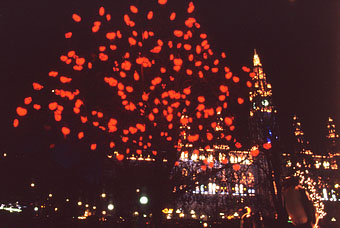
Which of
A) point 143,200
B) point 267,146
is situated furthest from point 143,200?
point 267,146

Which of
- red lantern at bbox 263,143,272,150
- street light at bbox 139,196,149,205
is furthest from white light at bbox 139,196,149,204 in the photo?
red lantern at bbox 263,143,272,150

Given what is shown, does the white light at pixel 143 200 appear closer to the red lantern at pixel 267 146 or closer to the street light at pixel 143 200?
the street light at pixel 143 200

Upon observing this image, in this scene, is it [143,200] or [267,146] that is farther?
[267,146]

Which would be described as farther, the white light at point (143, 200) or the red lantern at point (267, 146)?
the red lantern at point (267, 146)

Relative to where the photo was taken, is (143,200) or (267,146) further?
(267,146)

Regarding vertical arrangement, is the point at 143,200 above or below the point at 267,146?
below

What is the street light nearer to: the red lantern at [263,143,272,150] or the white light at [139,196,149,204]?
the white light at [139,196,149,204]

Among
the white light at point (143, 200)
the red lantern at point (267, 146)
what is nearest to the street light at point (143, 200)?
the white light at point (143, 200)

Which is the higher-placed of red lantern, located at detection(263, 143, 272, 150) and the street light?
red lantern, located at detection(263, 143, 272, 150)

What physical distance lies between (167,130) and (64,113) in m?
6.21

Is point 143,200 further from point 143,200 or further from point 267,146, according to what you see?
point 267,146

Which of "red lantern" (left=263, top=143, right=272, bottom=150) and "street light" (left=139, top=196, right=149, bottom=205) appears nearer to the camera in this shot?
"street light" (left=139, top=196, right=149, bottom=205)

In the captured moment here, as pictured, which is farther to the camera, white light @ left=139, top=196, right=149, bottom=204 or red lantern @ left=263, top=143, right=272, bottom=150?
red lantern @ left=263, top=143, right=272, bottom=150

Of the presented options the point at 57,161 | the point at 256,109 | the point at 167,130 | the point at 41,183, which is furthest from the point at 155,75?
the point at 256,109
